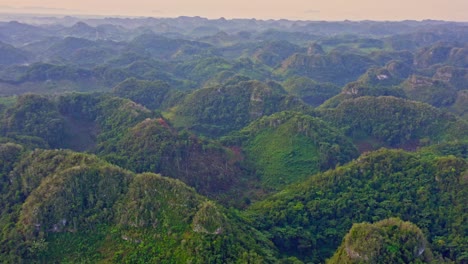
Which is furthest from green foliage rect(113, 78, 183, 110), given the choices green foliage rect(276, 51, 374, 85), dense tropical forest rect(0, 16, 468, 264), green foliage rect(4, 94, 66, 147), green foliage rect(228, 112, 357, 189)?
green foliage rect(276, 51, 374, 85)

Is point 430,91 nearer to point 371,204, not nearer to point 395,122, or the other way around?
point 395,122

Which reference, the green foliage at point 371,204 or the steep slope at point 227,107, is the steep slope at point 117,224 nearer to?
the green foliage at point 371,204

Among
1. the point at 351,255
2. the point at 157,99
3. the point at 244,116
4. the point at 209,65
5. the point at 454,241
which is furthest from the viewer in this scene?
the point at 209,65

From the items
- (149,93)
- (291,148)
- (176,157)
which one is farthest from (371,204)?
(149,93)

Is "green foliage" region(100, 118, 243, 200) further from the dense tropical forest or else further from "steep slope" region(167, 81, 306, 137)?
"steep slope" region(167, 81, 306, 137)

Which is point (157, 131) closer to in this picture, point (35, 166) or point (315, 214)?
point (35, 166)

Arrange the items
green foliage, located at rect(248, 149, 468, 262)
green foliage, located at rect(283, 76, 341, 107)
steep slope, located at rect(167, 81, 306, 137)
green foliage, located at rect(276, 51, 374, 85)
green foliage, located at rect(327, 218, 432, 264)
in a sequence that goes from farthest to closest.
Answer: green foliage, located at rect(276, 51, 374, 85) → green foliage, located at rect(283, 76, 341, 107) → steep slope, located at rect(167, 81, 306, 137) → green foliage, located at rect(248, 149, 468, 262) → green foliage, located at rect(327, 218, 432, 264)

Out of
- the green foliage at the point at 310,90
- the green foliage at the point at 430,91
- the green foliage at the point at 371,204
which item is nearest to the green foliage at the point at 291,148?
the green foliage at the point at 371,204

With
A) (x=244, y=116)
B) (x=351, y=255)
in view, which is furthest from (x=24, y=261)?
(x=244, y=116)
